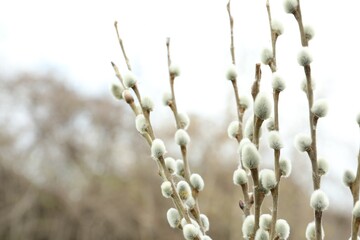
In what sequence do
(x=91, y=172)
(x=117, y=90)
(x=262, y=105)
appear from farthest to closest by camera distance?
(x=91, y=172), (x=117, y=90), (x=262, y=105)

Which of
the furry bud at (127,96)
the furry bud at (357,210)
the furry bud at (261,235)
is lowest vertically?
the furry bud at (261,235)

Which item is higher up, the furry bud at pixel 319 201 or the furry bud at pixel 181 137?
the furry bud at pixel 181 137

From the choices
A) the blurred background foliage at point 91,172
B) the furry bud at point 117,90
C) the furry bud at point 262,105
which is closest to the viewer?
the furry bud at point 262,105

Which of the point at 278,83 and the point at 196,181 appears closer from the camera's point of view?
the point at 278,83

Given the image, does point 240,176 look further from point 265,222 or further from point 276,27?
point 276,27

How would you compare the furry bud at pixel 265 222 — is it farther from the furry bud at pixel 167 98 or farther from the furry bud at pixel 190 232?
the furry bud at pixel 167 98

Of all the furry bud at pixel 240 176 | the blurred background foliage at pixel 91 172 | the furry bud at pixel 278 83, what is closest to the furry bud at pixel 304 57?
the furry bud at pixel 278 83

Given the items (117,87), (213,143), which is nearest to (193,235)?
(117,87)

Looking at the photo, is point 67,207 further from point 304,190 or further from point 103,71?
point 304,190

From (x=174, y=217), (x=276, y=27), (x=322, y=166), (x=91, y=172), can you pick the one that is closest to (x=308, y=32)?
(x=276, y=27)

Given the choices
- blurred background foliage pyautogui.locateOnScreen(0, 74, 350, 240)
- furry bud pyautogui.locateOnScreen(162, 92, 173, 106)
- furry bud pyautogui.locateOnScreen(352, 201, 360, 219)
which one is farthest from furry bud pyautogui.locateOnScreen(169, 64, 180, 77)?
blurred background foliage pyautogui.locateOnScreen(0, 74, 350, 240)

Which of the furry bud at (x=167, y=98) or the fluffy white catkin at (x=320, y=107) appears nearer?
the fluffy white catkin at (x=320, y=107)
